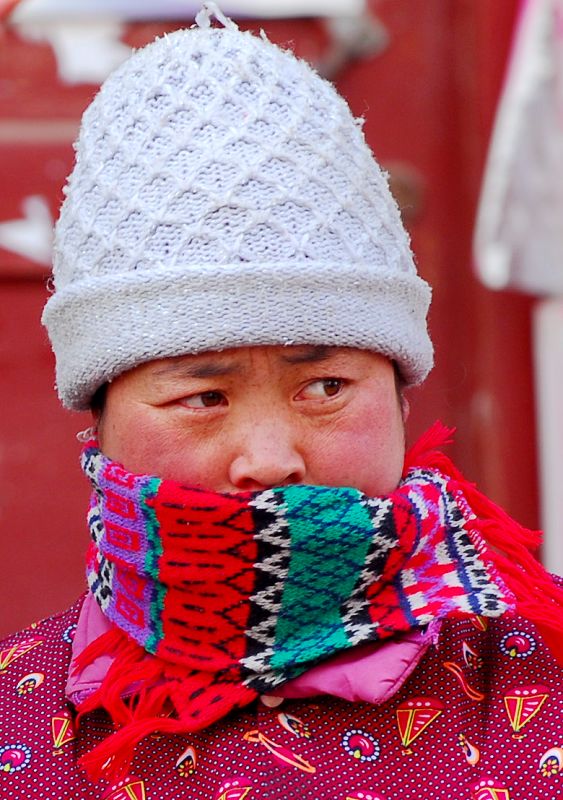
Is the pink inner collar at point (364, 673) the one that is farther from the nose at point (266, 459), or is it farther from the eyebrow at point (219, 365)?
the eyebrow at point (219, 365)

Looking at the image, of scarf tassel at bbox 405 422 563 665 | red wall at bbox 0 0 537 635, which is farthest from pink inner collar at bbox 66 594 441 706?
red wall at bbox 0 0 537 635

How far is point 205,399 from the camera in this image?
5.05ft

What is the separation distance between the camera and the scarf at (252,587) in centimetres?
149

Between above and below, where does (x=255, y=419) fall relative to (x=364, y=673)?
above

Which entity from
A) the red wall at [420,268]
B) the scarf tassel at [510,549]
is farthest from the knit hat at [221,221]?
the red wall at [420,268]

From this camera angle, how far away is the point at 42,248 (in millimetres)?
3018

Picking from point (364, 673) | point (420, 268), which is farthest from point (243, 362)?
point (420, 268)

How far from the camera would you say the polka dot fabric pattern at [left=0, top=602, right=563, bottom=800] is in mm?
1493

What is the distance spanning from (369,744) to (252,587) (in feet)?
0.72

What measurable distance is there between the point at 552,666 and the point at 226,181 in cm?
Result: 67

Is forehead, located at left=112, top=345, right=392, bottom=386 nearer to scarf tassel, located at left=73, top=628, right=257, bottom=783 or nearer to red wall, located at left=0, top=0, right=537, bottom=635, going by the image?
scarf tassel, located at left=73, top=628, right=257, bottom=783

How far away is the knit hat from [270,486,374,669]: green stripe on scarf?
0.18 m

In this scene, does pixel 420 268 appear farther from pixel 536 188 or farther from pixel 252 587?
pixel 252 587

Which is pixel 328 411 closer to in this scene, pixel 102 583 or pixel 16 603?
pixel 102 583
